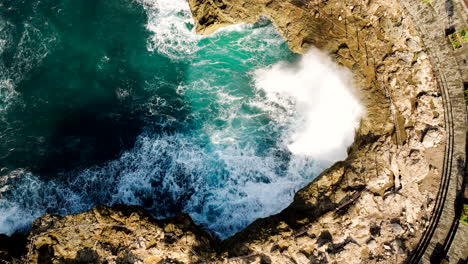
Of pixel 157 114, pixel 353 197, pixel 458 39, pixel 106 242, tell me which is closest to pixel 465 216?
pixel 353 197

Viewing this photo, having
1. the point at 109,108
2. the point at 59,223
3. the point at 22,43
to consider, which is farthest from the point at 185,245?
the point at 22,43

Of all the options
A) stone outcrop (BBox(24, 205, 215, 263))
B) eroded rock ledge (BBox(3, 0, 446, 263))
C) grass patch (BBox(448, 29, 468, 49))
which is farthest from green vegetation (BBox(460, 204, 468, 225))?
stone outcrop (BBox(24, 205, 215, 263))

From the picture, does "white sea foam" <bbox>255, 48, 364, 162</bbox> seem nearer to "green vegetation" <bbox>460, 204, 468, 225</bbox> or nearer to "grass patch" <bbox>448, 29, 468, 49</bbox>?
"grass patch" <bbox>448, 29, 468, 49</bbox>

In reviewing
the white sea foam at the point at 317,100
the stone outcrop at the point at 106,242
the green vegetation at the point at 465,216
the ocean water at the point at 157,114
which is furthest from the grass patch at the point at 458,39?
the stone outcrop at the point at 106,242

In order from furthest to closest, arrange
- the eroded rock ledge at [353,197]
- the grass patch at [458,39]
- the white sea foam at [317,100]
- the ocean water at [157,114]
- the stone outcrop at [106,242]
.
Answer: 1. the white sea foam at [317,100]
2. the ocean water at [157,114]
3. the grass patch at [458,39]
4. the eroded rock ledge at [353,197]
5. the stone outcrop at [106,242]

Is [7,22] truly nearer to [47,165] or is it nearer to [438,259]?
[47,165]

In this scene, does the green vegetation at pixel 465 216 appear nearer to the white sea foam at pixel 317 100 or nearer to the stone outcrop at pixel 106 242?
the white sea foam at pixel 317 100

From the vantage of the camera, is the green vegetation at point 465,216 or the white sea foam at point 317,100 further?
the white sea foam at point 317,100
